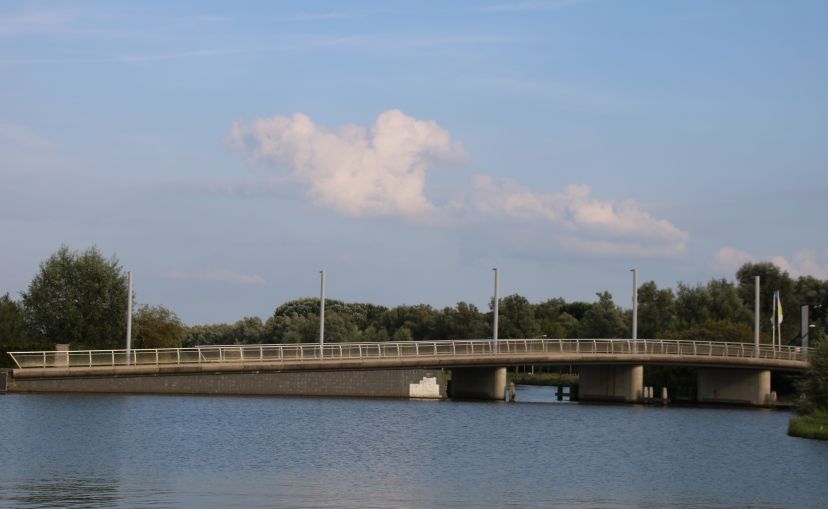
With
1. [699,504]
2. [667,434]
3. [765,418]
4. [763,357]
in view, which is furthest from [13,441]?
[763,357]

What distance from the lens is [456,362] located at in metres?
72.7

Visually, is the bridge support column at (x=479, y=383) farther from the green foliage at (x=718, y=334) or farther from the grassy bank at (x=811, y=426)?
the grassy bank at (x=811, y=426)

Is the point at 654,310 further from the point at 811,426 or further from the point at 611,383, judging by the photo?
the point at 811,426

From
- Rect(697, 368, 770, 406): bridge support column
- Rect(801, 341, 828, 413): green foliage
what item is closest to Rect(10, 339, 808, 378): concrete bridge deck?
Rect(697, 368, 770, 406): bridge support column

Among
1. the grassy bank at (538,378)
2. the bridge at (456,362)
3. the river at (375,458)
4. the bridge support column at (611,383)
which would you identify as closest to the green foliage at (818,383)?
the river at (375,458)

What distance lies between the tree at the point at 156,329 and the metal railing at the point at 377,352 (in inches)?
668

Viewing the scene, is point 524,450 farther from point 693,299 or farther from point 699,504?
point 693,299

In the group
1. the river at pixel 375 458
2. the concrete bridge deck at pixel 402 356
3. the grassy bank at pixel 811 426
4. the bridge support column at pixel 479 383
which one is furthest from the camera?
the bridge support column at pixel 479 383

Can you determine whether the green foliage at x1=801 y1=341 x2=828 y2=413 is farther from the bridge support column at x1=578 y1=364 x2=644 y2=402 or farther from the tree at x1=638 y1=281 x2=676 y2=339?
the tree at x1=638 y1=281 x2=676 y2=339

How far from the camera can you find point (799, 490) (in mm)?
32812

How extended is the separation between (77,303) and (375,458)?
44793 millimetres

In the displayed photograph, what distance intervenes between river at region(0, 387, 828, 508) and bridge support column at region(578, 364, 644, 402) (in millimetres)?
16056

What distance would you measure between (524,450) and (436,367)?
95.5ft

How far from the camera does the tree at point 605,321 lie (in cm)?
12594
